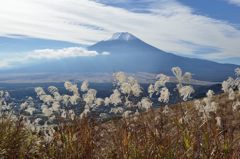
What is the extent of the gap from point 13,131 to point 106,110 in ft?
8.86

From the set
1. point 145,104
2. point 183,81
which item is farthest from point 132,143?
point 145,104

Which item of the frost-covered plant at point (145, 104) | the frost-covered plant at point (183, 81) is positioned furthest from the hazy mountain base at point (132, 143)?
the frost-covered plant at point (145, 104)

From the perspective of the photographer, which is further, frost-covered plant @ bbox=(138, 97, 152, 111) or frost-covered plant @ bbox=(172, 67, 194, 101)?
frost-covered plant @ bbox=(138, 97, 152, 111)

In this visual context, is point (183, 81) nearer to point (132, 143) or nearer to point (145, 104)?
point (145, 104)

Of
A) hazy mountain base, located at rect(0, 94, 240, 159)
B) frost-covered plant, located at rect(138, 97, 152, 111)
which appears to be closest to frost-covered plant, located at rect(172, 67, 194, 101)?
hazy mountain base, located at rect(0, 94, 240, 159)

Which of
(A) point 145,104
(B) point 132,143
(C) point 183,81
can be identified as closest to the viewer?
(B) point 132,143

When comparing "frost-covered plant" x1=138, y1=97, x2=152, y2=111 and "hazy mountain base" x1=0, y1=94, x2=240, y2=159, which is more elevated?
"frost-covered plant" x1=138, y1=97, x2=152, y2=111

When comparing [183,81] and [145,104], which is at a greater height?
[183,81]

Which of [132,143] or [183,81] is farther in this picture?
[183,81]

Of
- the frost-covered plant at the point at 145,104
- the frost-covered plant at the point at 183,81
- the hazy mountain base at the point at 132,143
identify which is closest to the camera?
the hazy mountain base at the point at 132,143

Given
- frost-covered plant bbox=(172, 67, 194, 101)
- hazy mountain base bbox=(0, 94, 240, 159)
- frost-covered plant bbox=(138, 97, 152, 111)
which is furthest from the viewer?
frost-covered plant bbox=(138, 97, 152, 111)

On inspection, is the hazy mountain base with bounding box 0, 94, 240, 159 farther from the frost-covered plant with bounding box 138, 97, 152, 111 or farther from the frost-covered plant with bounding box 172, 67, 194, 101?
the frost-covered plant with bounding box 138, 97, 152, 111

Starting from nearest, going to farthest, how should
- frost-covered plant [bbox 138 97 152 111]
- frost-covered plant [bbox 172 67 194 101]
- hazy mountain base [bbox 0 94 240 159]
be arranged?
1. hazy mountain base [bbox 0 94 240 159]
2. frost-covered plant [bbox 172 67 194 101]
3. frost-covered plant [bbox 138 97 152 111]

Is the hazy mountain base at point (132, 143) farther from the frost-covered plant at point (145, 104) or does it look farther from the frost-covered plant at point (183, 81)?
the frost-covered plant at point (145, 104)
